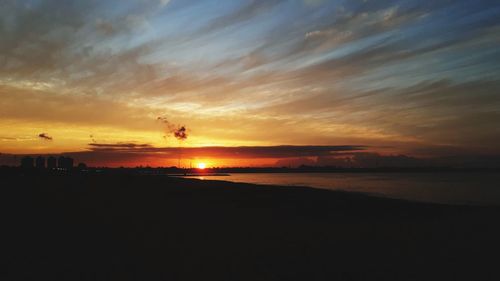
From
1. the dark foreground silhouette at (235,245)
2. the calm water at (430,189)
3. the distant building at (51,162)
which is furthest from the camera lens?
the distant building at (51,162)

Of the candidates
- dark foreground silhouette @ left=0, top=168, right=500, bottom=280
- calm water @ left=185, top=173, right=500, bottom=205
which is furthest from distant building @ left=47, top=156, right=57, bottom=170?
dark foreground silhouette @ left=0, top=168, right=500, bottom=280

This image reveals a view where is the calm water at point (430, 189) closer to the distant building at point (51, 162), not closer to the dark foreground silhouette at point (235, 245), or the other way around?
the dark foreground silhouette at point (235, 245)

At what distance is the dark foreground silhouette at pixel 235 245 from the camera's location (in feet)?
37.9

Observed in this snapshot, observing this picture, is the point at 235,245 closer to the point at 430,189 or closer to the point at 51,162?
the point at 430,189

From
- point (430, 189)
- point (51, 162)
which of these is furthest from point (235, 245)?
point (51, 162)

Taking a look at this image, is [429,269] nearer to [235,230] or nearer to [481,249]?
[481,249]

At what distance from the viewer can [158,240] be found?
15617 millimetres

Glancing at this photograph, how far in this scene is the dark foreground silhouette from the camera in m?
11.5

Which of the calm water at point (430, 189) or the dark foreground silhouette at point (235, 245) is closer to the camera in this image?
the dark foreground silhouette at point (235, 245)

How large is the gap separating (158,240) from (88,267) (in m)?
4.16

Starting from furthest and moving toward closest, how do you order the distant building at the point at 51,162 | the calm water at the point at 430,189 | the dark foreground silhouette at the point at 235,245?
the distant building at the point at 51,162
the calm water at the point at 430,189
the dark foreground silhouette at the point at 235,245

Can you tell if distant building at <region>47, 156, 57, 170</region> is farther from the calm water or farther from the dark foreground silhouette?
the dark foreground silhouette

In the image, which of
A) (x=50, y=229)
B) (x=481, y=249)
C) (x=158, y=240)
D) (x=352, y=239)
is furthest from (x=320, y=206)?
(x=50, y=229)

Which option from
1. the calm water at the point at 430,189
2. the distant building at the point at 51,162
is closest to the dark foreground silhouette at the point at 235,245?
the calm water at the point at 430,189
